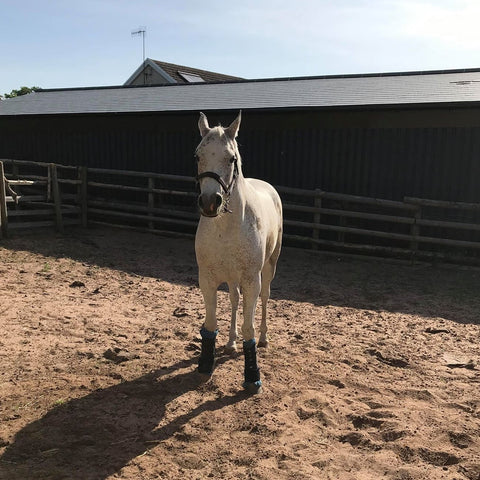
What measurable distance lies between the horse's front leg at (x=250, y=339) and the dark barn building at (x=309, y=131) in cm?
680

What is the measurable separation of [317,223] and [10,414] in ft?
24.4

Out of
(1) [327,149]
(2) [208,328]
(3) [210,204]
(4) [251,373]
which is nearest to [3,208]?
(1) [327,149]

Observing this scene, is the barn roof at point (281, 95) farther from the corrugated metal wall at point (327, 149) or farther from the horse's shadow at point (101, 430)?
the horse's shadow at point (101, 430)

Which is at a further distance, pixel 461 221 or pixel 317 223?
pixel 317 223

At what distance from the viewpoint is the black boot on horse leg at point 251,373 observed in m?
3.86

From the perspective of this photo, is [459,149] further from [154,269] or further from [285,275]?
[154,269]

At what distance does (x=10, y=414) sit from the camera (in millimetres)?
3393

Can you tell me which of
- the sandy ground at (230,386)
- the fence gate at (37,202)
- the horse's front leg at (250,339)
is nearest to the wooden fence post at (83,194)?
the fence gate at (37,202)

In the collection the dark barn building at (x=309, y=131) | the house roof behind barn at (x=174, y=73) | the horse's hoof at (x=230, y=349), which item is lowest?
the horse's hoof at (x=230, y=349)

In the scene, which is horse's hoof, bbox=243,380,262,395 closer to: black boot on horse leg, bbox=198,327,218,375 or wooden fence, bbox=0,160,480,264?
black boot on horse leg, bbox=198,327,218,375

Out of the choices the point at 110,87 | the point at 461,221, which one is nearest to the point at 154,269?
the point at 461,221

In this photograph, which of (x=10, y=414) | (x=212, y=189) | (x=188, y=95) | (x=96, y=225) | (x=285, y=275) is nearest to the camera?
(x=212, y=189)

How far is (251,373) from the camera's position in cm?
387

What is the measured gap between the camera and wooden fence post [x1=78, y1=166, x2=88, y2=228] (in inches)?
461
